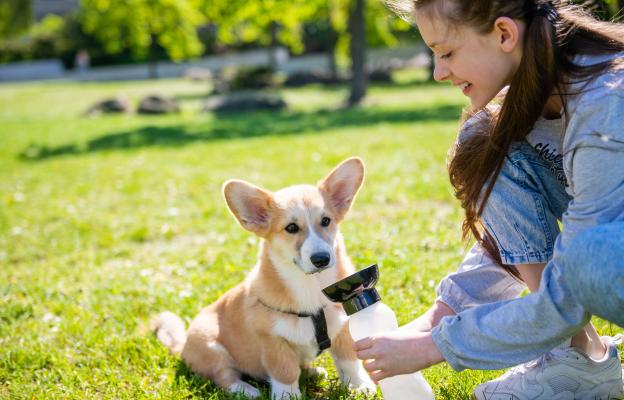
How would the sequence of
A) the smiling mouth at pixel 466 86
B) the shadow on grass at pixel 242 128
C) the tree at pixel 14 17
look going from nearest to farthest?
the smiling mouth at pixel 466 86
the shadow on grass at pixel 242 128
the tree at pixel 14 17

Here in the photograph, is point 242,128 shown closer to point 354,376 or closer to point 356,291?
point 354,376

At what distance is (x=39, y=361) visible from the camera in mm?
3307

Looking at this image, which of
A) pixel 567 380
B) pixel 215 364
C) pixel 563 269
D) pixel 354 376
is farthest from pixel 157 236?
pixel 563 269

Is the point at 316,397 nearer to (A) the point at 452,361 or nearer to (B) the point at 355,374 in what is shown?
(B) the point at 355,374

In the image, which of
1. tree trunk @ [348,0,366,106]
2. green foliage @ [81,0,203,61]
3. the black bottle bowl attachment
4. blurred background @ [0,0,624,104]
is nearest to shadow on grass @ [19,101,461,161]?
tree trunk @ [348,0,366,106]

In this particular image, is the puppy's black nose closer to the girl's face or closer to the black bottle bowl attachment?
the black bottle bowl attachment

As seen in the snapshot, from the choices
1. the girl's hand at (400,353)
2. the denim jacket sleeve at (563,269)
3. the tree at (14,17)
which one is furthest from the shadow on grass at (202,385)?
the tree at (14,17)

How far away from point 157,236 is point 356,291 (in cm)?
374

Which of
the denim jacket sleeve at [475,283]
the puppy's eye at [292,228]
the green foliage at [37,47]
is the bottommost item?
the green foliage at [37,47]

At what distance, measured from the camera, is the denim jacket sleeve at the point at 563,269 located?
181cm

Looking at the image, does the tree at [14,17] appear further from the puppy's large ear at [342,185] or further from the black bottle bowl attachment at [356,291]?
the black bottle bowl attachment at [356,291]

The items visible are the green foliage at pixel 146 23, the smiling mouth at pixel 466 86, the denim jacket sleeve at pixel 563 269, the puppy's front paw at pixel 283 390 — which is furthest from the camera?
the green foliage at pixel 146 23

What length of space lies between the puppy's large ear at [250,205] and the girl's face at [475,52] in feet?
4.16

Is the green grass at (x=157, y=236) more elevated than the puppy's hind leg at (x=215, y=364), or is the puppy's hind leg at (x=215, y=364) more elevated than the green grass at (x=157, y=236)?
the puppy's hind leg at (x=215, y=364)
